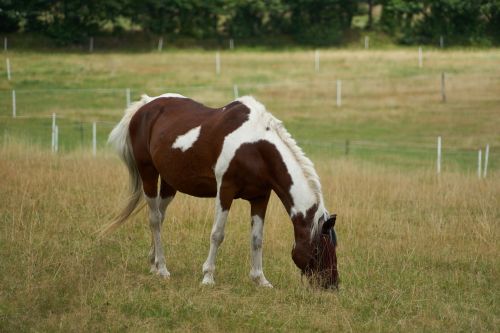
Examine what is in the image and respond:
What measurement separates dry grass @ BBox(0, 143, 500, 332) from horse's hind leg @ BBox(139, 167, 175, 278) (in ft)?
0.61

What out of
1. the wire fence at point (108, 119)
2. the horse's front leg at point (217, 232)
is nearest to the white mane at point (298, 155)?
the horse's front leg at point (217, 232)

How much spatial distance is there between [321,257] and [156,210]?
2.34m

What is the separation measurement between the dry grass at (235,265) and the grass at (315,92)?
10.2m

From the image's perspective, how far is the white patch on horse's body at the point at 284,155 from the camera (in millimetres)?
7734

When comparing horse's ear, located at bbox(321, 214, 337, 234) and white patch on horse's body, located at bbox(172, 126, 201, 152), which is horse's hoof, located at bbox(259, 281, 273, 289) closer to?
horse's ear, located at bbox(321, 214, 337, 234)

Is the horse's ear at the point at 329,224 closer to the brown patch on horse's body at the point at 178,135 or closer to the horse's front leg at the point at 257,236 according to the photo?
the horse's front leg at the point at 257,236

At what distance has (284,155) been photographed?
7.85 meters

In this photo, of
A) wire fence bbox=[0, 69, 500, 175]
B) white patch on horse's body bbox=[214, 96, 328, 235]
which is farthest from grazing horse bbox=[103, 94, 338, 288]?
wire fence bbox=[0, 69, 500, 175]

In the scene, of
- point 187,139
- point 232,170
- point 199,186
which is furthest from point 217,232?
point 187,139

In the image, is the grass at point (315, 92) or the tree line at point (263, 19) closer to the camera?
the grass at point (315, 92)

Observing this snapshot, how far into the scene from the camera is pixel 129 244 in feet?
32.2

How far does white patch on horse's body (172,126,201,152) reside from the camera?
8539mm

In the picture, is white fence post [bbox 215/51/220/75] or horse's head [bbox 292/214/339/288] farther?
white fence post [bbox 215/51/220/75]

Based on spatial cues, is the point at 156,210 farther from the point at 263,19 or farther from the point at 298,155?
the point at 263,19
